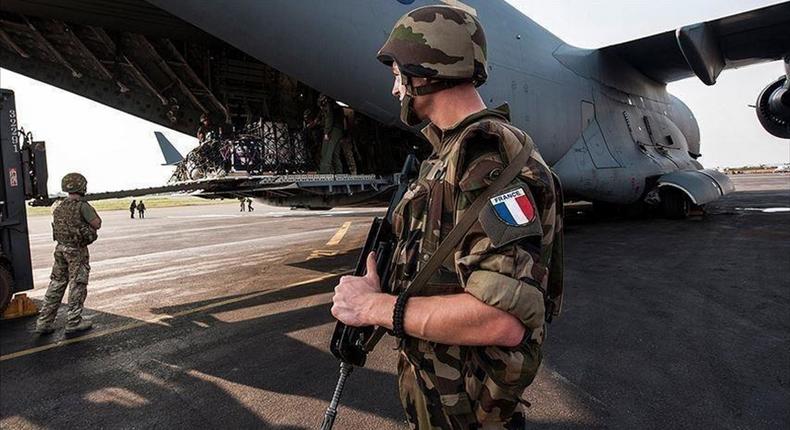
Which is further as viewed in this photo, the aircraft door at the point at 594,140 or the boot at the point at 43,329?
the aircraft door at the point at 594,140

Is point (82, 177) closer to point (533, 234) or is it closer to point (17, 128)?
point (17, 128)

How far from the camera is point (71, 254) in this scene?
489cm

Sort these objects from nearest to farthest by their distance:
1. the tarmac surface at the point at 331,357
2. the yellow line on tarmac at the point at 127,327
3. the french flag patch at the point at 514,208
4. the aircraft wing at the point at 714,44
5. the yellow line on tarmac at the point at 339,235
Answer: the french flag patch at the point at 514,208
the tarmac surface at the point at 331,357
the yellow line on tarmac at the point at 127,327
the aircraft wing at the point at 714,44
the yellow line on tarmac at the point at 339,235

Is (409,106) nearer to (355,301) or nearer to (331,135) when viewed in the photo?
(355,301)

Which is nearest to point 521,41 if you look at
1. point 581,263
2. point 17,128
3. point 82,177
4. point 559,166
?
point 559,166

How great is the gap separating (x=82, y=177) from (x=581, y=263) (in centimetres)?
696

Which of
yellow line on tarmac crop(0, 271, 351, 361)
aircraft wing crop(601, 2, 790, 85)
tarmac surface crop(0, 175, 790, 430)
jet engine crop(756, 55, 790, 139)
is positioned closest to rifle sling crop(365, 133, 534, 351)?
tarmac surface crop(0, 175, 790, 430)

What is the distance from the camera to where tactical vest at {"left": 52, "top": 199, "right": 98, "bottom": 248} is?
4.84m

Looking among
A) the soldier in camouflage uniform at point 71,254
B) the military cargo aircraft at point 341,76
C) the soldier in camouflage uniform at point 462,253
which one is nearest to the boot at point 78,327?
the soldier in camouflage uniform at point 71,254

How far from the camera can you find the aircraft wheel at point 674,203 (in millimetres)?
11914

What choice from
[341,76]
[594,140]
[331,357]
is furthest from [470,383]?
[594,140]

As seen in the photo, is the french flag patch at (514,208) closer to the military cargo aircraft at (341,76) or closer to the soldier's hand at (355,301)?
the soldier's hand at (355,301)

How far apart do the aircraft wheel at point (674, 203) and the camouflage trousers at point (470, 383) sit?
12.6 meters

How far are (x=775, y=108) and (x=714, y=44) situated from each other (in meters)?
4.08
